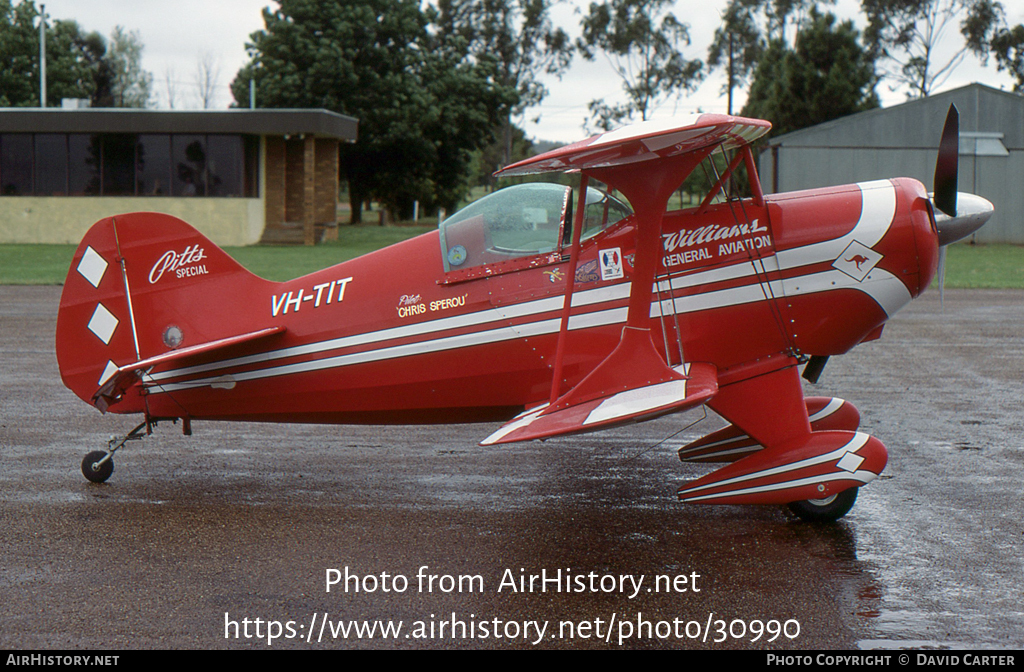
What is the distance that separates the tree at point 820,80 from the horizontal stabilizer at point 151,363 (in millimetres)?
43320

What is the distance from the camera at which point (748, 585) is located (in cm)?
454

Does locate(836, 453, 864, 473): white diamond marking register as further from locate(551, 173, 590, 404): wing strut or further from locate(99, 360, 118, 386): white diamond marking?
locate(99, 360, 118, 386): white diamond marking

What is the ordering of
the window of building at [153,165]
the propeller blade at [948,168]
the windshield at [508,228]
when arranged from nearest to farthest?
the propeller blade at [948,168] → the windshield at [508,228] → the window of building at [153,165]

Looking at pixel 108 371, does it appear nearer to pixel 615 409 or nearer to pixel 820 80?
pixel 615 409

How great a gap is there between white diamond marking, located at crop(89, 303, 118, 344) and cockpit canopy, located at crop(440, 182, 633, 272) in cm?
227

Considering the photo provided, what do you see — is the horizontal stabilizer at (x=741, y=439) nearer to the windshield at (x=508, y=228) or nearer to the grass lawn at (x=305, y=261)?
the windshield at (x=508, y=228)

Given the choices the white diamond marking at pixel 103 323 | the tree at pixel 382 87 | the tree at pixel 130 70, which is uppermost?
the tree at pixel 130 70

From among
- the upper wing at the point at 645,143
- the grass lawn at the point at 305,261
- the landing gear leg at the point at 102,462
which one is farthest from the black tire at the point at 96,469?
the grass lawn at the point at 305,261

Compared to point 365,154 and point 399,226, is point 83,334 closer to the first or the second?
point 365,154

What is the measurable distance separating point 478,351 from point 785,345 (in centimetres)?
185

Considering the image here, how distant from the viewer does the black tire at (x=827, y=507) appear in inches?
213

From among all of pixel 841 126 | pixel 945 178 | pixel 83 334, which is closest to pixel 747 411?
pixel 945 178

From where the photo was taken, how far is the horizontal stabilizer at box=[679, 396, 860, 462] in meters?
6.62

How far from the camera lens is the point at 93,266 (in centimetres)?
638
